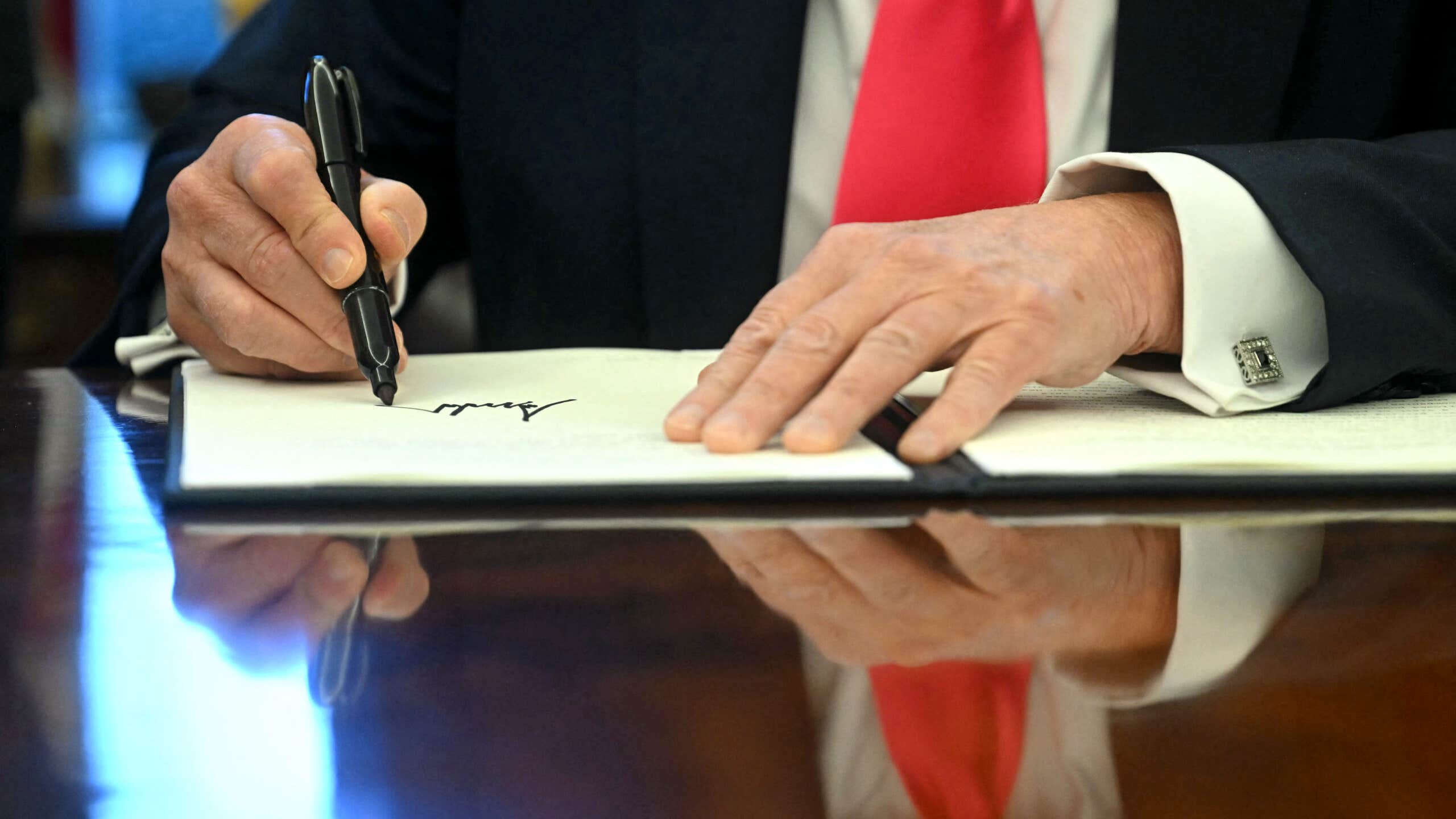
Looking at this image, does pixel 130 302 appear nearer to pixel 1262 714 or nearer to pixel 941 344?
pixel 941 344

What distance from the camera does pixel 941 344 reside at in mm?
605

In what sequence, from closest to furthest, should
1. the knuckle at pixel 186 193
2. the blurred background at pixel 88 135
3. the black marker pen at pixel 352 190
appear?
1. the black marker pen at pixel 352 190
2. the knuckle at pixel 186 193
3. the blurred background at pixel 88 135

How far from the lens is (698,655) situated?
1.05 ft

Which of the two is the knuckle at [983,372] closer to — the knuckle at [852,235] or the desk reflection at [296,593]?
the knuckle at [852,235]

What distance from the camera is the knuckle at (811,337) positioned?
0.60 m

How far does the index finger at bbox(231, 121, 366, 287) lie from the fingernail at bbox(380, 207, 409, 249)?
3 cm

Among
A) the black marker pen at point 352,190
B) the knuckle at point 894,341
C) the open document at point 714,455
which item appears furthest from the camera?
the black marker pen at point 352,190

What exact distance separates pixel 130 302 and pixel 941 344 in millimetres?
696

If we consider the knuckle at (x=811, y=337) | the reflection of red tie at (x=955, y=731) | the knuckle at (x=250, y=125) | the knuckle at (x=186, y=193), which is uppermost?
the knuckle at (x=250, y=125)

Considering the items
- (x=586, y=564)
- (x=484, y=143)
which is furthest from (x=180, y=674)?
Result: (x=484, y=143)

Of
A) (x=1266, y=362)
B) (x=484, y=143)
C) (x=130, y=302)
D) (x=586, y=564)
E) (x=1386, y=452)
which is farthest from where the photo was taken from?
(x=484, y=143)

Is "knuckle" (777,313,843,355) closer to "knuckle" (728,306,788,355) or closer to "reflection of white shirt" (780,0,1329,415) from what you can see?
"knuckle" (728,306,788,355)

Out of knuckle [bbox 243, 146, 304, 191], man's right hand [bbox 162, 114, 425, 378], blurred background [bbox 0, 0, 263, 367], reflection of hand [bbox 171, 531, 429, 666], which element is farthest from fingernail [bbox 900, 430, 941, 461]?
blurred background [bbox 0, 0, 263, 367]
